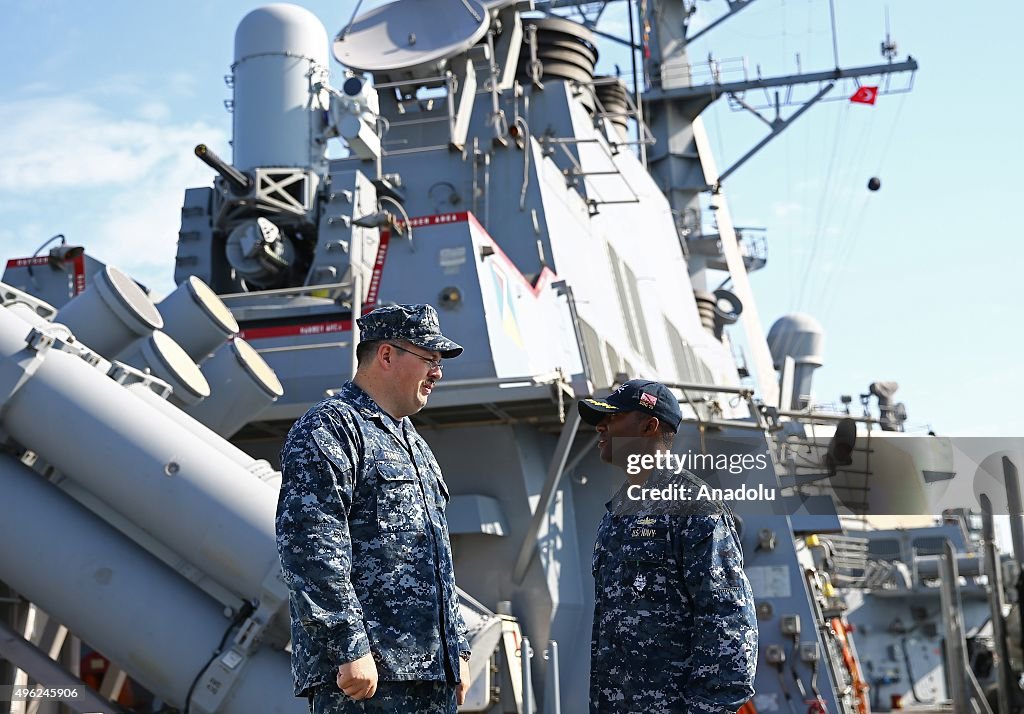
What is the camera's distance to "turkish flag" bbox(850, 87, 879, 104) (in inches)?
840

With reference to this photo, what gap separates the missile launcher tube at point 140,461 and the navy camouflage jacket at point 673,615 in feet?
9.19

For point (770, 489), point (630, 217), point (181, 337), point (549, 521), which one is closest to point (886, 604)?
point (630, 217)

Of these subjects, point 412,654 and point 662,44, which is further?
point 662,44

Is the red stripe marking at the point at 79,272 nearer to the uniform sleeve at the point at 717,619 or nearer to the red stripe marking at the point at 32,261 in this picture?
the red stripe marking at the point at 32,261

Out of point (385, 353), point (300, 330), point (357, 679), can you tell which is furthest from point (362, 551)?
point (300, 330)

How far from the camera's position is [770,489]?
4.42 meters

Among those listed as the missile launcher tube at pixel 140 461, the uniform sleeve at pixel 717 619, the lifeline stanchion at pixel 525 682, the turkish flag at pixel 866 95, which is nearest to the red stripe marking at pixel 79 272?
the missile launcher tube at pixel 140 461

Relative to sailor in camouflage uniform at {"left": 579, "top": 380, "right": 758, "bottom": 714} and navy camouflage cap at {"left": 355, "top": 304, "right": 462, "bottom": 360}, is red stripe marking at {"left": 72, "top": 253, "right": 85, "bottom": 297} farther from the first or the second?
sailor in camouflage uniform at {"left": 579, "top": 380, "right": 758, "bottom": 714}

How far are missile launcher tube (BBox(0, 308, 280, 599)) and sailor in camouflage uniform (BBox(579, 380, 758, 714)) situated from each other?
9.13ft

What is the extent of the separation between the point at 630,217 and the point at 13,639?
9859 millimetres

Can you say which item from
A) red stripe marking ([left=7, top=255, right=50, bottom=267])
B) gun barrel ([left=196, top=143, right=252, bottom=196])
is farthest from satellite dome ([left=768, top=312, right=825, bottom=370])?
red stripe marking ([left=7, top=255, right=50, bottom=267])

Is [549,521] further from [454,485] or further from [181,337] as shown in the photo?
[181,337]

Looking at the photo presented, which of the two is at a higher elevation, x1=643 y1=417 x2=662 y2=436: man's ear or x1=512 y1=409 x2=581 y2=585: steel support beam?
x1=512 y1=409 x2=581 y2=585: steel support beam

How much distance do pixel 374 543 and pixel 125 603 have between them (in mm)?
3109
